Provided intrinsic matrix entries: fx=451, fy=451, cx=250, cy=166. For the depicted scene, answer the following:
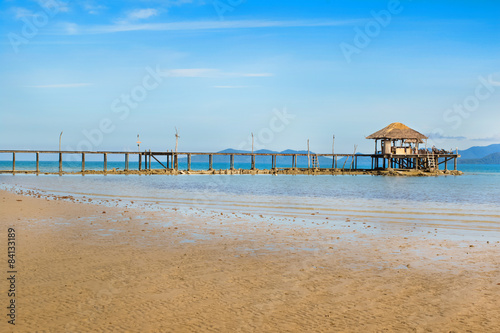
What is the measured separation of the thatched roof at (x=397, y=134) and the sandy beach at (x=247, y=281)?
63.2 m

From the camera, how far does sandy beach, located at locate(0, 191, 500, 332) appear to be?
5.59 m

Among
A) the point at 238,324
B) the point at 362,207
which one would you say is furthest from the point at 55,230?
the point at 362,207

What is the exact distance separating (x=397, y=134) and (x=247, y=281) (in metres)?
70.5

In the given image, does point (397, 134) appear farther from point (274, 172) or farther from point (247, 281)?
point (247, 281)

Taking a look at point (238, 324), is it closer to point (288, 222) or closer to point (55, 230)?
point (55, 230)

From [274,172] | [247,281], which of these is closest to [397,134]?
[274,172]

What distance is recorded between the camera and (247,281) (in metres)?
7.43

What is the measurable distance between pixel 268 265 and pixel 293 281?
125cm

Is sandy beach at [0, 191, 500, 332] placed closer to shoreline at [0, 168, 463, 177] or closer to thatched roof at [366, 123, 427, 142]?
shoreline at [0, 168, 463, 177]

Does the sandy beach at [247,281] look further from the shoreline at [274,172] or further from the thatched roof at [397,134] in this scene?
the thatched roof at [397,134]

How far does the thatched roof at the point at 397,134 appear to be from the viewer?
239 ft

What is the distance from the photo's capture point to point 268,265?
8.66 meters

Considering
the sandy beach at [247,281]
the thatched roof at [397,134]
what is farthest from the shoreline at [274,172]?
the sandy beach at [247,281]

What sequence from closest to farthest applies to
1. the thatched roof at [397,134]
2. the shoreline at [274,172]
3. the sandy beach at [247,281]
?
the sandy beach at [247,281] < the shoreline at [274,172] < the thatched roof at [397,134]
